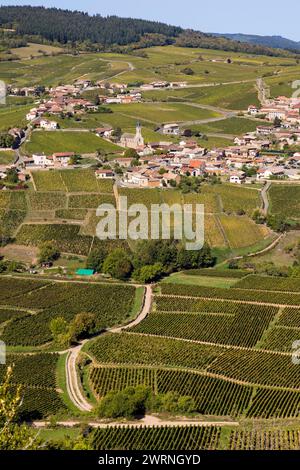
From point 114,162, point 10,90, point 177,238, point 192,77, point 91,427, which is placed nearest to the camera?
point 91,427

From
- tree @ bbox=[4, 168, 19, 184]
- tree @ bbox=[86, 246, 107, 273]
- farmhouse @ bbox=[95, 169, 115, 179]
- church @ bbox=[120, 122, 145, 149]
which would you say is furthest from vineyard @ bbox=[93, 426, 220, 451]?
church @ bbox=[120, 122, 145, 149]

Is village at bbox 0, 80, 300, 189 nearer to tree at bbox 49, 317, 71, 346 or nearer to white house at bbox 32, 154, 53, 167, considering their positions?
white house at bbox 32, 154, 53, 167

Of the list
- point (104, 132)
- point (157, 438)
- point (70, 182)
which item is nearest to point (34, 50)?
point (104, 132)

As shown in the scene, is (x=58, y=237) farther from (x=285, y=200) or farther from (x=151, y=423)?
(x=151, y=423)

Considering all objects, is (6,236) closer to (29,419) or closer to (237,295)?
(237,295)

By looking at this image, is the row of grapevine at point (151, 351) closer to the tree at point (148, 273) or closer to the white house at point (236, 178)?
the tree at point (148, 273)

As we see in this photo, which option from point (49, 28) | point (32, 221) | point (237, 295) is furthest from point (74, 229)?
point (49, 28)
